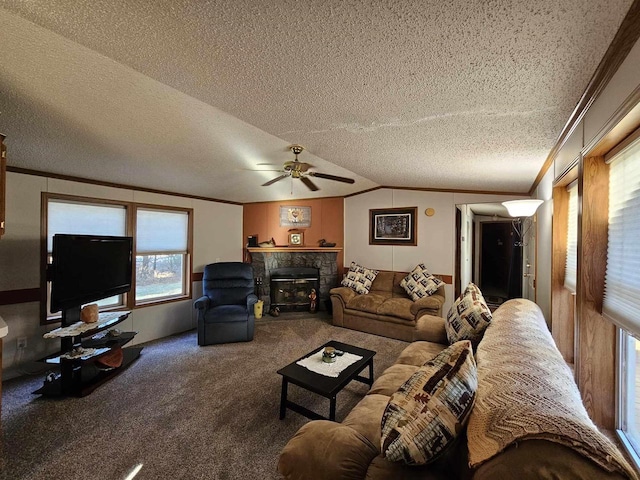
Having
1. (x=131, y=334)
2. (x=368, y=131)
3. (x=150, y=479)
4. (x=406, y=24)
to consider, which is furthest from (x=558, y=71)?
(x=131, y=334)

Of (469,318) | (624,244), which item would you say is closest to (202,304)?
(469,318)

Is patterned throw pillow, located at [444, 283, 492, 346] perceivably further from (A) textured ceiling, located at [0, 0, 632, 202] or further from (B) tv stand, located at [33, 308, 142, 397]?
(B) tv stand, located at [33, 308, 142, 397]

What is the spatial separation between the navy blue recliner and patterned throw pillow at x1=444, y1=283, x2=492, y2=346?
263 centimetres

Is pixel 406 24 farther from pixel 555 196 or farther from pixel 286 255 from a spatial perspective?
pixel 286 255

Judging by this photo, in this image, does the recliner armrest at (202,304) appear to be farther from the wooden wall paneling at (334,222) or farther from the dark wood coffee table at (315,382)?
the wooden wall paneling at (334,222)

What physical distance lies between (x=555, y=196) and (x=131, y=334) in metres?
4.50

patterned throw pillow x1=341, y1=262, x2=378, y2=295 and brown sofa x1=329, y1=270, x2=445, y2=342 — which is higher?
patterned throw pillow x1=341, y1=262, x2=378, y2=295

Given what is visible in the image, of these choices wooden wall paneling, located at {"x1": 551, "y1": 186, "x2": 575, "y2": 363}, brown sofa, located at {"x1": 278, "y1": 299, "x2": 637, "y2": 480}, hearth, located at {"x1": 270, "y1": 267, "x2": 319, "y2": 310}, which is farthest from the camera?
hearth, located at {"x1": 270, "y1": 267, "x2": 319, "y2": 310}

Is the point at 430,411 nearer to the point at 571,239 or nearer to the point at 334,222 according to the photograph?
Answer: the point at 571,239

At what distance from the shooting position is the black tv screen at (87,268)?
A: 2.49 metres

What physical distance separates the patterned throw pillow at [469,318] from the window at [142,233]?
158 inches

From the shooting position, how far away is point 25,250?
2830 mm

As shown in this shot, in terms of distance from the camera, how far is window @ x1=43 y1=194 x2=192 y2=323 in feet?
10.2

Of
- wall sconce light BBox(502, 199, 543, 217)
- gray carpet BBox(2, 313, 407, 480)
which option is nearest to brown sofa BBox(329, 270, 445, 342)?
gray carpet BBox(2, 313, 407, 480)
